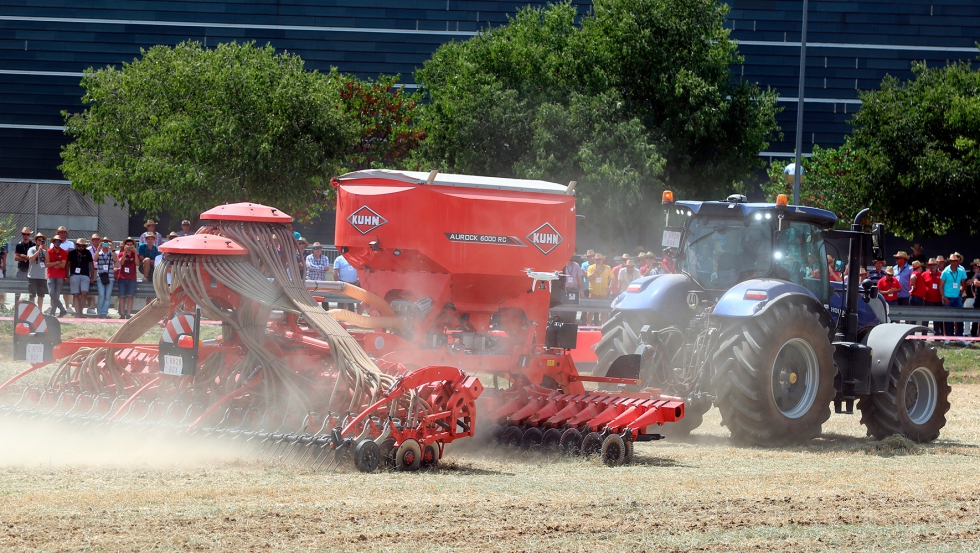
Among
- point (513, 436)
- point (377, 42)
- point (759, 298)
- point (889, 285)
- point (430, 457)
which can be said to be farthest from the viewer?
point (377, 42)

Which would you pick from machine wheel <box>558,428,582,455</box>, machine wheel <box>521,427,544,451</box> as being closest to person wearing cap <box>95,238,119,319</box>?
machine wheel <box>521,427,544,451</box>

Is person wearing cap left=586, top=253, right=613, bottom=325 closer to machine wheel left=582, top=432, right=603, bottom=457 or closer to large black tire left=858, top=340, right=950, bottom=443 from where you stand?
large black tire left=858, top=340, right=950, bottom=443

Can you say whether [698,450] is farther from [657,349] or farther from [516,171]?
[516,171]

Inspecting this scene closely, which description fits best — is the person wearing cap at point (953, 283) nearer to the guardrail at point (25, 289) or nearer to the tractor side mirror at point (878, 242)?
the tractor side mirror at point (878, 242)

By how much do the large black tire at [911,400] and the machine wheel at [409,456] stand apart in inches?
202

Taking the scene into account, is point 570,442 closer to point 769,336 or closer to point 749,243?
point 769,336

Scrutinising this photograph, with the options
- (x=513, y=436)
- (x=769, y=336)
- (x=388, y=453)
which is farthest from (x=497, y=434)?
(x=769, y=336)

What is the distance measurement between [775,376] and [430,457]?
3726 mm

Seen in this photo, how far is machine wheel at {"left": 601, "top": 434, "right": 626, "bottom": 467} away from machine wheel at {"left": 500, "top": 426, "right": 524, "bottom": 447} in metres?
1.00

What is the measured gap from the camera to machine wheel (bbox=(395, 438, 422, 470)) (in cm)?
793

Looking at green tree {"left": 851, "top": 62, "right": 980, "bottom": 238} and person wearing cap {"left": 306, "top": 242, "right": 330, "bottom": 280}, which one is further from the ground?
green tree {"left": 851, "top": 62, "right": 980, "bottom": 238}

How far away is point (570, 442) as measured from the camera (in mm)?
9203

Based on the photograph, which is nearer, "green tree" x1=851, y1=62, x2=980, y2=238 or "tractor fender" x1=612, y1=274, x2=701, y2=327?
"tractor fender" x1=612, y1=274, x2=701, y2=327

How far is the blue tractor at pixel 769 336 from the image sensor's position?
10.1 metres
